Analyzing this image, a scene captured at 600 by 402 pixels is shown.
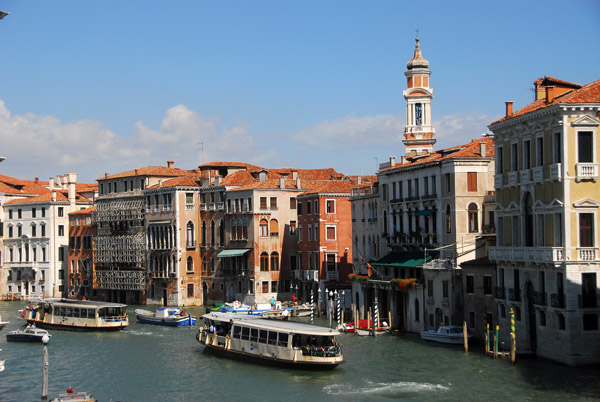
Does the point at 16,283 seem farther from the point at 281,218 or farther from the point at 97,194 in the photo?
the point at 281,218

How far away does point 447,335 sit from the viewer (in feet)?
127

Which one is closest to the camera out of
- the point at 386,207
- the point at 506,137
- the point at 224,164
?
the point at 506,137

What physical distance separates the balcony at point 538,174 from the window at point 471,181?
8.66 meters

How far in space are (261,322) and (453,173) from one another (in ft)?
36.7

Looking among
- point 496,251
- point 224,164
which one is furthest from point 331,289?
point 496,251

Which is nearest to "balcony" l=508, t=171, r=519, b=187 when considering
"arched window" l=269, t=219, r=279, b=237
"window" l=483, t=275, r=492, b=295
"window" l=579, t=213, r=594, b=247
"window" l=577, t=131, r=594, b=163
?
"window" l=577, t=131, r=594, b=163

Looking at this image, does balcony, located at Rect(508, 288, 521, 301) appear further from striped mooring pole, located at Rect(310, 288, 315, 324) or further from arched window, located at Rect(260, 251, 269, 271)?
arched window, located at Rect(260, 251, 269, 271)

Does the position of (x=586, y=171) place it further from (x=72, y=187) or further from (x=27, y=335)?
(x=72, y=187)

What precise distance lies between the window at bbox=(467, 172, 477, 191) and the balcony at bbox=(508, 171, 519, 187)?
6591 mm

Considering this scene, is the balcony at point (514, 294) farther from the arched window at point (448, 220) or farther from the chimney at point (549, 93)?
the arched window at point (448, 220)

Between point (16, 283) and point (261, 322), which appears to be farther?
point (16, 283)

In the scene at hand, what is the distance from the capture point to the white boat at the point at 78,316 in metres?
49.3

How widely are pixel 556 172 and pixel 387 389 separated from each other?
940 cm

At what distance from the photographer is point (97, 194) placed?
246 feet
